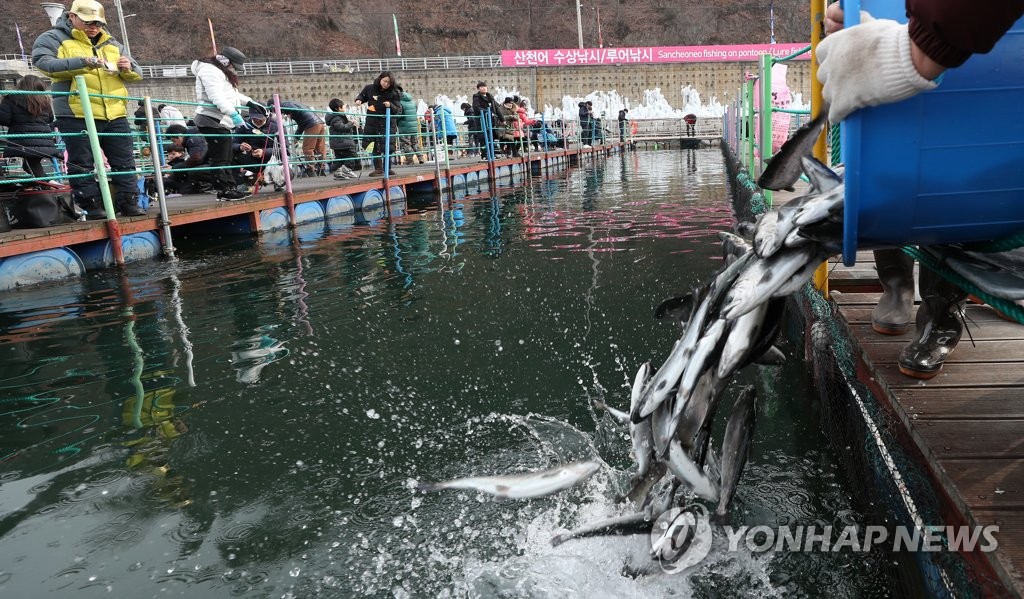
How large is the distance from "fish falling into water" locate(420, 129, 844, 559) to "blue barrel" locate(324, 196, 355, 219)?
28.0ft

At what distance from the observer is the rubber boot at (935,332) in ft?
6.73

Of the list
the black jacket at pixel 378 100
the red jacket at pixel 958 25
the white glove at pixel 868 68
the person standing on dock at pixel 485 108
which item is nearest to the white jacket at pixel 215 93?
the black jacket at pixel 378 100

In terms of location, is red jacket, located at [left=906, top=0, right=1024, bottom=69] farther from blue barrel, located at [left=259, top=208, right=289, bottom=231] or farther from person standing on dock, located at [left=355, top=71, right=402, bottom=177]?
person standing on dock, located at [left=355, top=71, right=402, bottom=177]

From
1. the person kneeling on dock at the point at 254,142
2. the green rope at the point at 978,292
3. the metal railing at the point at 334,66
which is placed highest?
the metal railing at the point at 334,66

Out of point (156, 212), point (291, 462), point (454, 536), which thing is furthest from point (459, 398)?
point (156, 212)

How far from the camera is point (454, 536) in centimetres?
217

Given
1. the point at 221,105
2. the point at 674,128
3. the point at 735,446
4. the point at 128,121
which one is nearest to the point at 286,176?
the point at 221,105

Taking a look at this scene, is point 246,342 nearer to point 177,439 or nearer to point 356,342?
point 356,342

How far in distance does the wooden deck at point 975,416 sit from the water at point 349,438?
44 cm

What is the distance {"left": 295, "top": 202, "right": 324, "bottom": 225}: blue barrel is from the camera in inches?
357

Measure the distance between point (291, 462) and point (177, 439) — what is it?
0.55 meters

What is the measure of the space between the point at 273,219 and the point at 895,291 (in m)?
7.56

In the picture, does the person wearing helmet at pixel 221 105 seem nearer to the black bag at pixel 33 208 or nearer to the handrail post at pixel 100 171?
the handrail post at pixel 100 171

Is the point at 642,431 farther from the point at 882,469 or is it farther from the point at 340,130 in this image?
the point at 340,130
